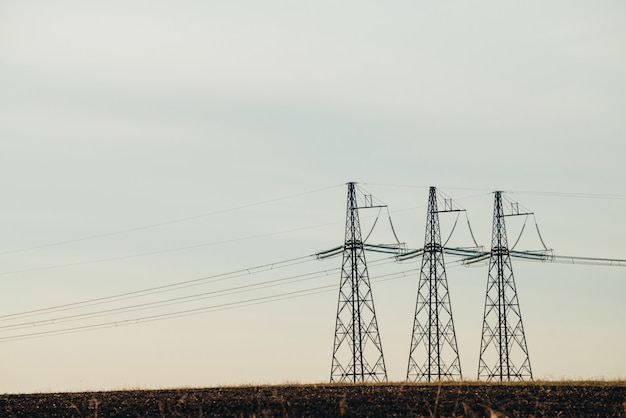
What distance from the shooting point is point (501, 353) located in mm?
86125

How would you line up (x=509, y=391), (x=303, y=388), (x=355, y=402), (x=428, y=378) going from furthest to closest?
1. (x=428, y=378)
2. (x=303, y=388)
3. (x=509, y=391)
4. (x=355, y=402)

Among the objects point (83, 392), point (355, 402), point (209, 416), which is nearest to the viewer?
point (209, 416)

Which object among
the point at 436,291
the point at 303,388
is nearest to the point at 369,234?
the point at 436,291

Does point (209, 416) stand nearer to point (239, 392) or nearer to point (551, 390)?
point (239, 392)

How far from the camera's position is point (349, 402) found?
52.4 m

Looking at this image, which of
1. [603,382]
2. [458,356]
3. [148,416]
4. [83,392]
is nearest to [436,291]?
[458,356]

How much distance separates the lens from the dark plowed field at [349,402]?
47688mm

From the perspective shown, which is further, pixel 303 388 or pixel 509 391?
pixel 303 388

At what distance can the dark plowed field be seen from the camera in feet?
156

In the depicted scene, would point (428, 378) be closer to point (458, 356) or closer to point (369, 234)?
point (458, 356)

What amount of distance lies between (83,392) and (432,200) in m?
32.2

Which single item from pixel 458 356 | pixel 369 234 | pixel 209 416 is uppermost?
pixel 369 234

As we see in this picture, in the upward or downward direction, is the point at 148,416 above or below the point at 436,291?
below

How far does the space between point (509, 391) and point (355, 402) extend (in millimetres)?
9511
